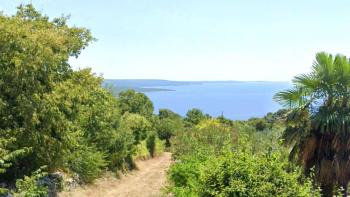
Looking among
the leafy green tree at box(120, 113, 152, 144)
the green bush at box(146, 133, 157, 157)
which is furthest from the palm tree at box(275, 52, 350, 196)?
the green bush at box(146, 133, 157, 157)

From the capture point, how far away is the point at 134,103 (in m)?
48.0

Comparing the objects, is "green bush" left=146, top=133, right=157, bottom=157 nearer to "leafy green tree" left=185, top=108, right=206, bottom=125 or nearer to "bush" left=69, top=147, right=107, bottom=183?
"bush" left=69, top=147, right=107, bottom=183

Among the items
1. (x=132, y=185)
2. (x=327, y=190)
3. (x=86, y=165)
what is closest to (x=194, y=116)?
(x=132, y=185)

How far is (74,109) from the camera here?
1795 centimetres

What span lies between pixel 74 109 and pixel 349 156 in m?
10.6

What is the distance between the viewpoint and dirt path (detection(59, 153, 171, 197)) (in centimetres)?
2291

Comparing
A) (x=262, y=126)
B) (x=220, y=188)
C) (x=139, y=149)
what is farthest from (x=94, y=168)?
(x=262, y=126)

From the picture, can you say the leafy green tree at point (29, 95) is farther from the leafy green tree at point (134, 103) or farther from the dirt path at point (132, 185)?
the leafy green tree at point (134, 103)

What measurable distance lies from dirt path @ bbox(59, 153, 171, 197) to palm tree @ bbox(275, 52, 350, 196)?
11.2m

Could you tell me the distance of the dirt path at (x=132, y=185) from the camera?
22.9m

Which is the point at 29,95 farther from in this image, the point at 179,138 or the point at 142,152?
the point at 142,152

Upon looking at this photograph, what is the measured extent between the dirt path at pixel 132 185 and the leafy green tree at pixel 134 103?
12505 millimetres

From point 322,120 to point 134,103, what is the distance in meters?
37.5

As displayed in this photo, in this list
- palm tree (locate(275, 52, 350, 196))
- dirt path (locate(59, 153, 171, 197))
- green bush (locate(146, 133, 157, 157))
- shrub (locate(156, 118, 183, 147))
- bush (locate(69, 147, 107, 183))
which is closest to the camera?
palm tree (locate(275, 52, 350, 196))
